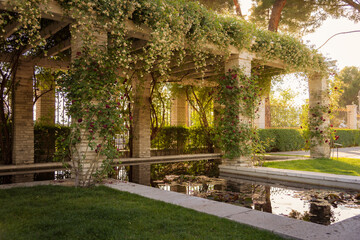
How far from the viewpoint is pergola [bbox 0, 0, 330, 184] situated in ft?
18.5

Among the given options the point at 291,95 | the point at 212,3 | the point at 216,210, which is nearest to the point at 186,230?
the point at 216,210

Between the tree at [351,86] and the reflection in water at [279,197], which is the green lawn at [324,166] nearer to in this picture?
the reflection in water at [279,197]

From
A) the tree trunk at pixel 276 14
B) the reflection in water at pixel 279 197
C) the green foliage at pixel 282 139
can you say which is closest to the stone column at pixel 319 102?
the green foliage at pixel 282 139

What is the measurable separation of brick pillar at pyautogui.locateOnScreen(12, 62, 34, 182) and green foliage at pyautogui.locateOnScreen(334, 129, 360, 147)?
16.7 meters

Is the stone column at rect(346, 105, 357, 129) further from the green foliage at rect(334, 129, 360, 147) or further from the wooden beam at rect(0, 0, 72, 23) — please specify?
the wooden beam at rect(0, 0, 72, 23)

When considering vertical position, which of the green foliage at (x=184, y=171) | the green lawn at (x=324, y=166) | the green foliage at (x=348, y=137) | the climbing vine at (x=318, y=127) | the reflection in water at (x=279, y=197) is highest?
the climbing vine at (x=318, y=127)

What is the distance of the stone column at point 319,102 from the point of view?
9.70 m

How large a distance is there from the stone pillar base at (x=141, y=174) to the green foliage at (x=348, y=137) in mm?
14241

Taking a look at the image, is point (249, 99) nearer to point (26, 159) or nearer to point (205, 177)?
point (205, 177)

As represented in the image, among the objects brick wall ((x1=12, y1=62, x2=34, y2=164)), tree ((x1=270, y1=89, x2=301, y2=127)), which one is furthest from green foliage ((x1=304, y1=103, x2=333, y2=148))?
tree ((x1=270, y1=89, x2=301, y2=127))

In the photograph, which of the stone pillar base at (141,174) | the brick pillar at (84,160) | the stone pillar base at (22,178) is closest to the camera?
the brick pillar at (84,160)

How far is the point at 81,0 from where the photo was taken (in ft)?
15.0

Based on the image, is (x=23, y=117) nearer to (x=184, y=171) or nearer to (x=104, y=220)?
(x=184, y=171)


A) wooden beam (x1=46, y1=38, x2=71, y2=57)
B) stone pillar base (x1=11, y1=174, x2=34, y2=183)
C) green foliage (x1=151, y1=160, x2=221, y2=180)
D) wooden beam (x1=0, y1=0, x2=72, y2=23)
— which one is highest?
wooden beam (x1=46, y1=38, x2=71, y2=57)
